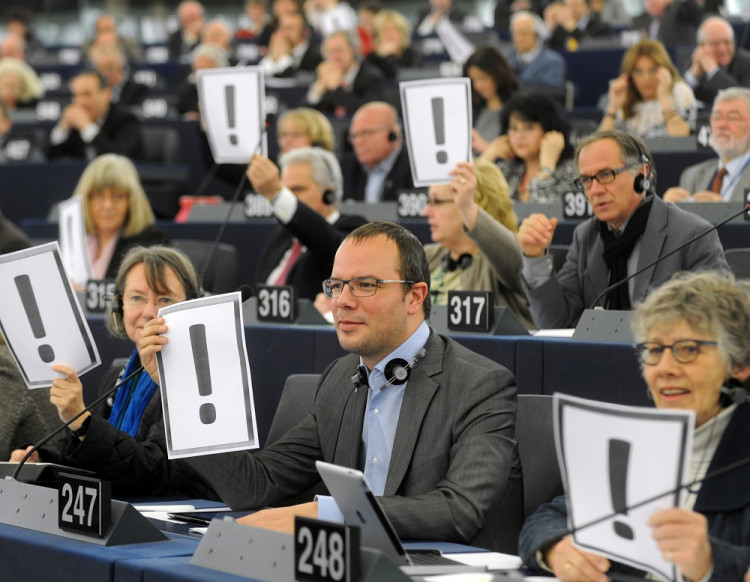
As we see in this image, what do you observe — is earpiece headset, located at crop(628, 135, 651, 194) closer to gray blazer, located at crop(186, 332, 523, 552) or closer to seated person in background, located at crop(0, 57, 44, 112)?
gray blazer, located at crop(186, 332, 523, 552)

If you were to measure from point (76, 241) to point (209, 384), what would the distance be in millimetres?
2728

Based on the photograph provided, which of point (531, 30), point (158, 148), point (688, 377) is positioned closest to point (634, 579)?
point (688, 377)

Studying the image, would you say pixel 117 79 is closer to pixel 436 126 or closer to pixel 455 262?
pixel 436 126

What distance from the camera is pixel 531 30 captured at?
8.87 meters

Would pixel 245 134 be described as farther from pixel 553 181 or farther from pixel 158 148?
pixel 158 148

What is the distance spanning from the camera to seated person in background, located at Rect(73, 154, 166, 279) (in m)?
5.28

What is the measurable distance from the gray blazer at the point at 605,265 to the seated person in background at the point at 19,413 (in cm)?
134

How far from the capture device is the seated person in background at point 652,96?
588 centimetres

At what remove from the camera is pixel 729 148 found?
477 centimetres

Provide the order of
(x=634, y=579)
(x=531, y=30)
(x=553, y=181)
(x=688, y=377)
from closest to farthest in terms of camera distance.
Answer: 1. (x=634, y=579)
2. (x=688, y=377)
3. (x=553, y=181)
4. (x=531, y=30)

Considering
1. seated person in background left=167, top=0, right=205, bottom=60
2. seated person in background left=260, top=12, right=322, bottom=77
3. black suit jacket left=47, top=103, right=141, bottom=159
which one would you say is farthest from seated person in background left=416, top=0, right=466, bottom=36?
black suit jacket left=47, top=103, right=141, bottom=159

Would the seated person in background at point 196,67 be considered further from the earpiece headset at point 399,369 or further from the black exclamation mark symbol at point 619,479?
the black exclamation mark symbol at point 619,479

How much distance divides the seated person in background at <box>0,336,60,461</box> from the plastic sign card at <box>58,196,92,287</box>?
5.31ft

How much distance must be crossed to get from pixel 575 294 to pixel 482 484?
1506 millimetres
